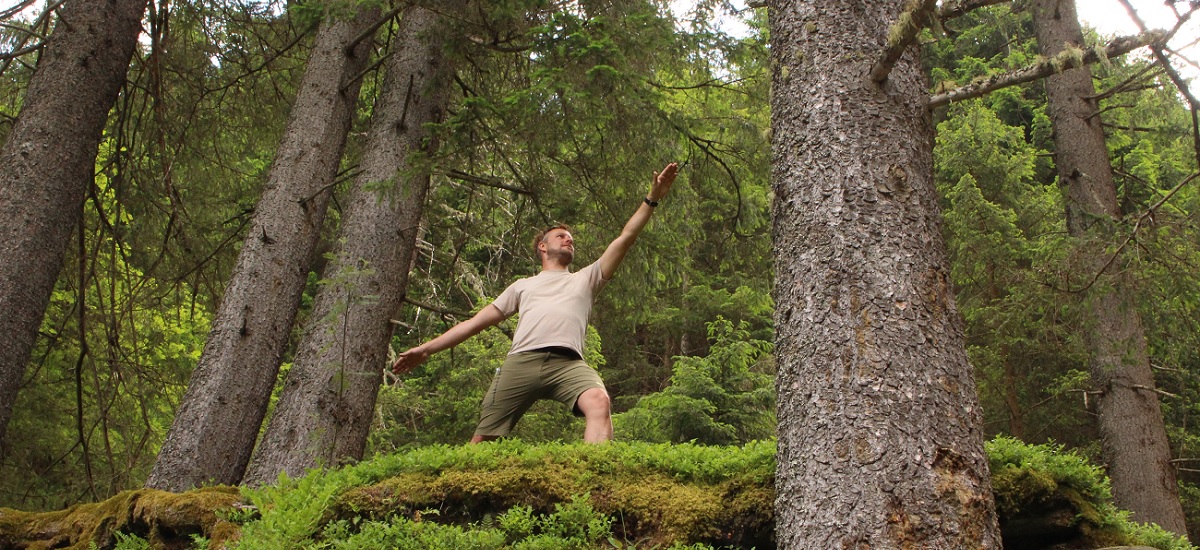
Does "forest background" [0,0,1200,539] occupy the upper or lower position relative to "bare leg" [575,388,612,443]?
upper

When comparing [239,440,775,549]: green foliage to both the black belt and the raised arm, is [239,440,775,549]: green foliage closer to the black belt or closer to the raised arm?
the black belt

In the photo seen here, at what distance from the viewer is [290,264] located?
6.62 meters

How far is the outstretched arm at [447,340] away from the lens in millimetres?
5477

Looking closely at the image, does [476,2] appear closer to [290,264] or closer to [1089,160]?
[290,264]

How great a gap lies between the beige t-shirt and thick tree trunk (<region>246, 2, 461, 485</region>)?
1.07 m

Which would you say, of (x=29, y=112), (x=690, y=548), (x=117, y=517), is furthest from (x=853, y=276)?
(x=29, y=112)

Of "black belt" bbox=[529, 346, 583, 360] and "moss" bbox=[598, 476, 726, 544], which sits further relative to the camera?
"black belt" bbox=[529, 346, 583, 360]

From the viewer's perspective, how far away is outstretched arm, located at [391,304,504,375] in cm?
548

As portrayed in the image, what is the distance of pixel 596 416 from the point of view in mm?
5113

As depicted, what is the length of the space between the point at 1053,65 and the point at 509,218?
826cm

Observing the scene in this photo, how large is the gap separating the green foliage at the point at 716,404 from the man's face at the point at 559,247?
4717mm

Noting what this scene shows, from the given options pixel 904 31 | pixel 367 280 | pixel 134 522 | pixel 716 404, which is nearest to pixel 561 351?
pixel 367 280

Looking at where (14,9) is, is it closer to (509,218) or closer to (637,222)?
(637,222)

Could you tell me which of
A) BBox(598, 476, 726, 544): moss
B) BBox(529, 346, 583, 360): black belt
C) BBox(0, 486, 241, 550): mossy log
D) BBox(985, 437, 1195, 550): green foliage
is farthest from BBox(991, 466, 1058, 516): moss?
BBox(0, 486, 241, 550): mossy log
